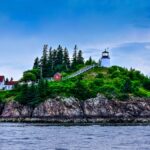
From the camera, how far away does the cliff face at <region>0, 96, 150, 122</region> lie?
13562cm

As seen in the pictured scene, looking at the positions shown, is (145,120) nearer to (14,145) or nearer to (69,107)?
(69,107)

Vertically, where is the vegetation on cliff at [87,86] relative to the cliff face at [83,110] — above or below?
above

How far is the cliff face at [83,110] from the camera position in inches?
5340

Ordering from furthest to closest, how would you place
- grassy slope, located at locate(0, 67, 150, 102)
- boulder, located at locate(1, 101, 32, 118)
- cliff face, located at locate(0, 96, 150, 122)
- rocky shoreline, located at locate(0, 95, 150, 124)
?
grassy slope, located at locate(0, 67, 150, 102), boulder, located at locate(1, 101, 32, 118), cliff face, located at locate(0, 96, 150, 122), rocky shoreline, located at locate(0, 95, 150, 124)

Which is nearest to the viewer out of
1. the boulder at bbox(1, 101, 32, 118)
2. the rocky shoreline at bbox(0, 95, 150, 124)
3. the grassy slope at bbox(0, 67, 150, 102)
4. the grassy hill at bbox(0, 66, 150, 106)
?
the rocky shoreline at bbox(0, 95, 150, 124)

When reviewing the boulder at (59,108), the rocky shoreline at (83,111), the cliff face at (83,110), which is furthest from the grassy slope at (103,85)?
the boulder at (59,108)

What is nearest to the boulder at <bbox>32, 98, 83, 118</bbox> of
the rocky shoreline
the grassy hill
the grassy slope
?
the rocky shoreline

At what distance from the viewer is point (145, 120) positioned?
5251 inches

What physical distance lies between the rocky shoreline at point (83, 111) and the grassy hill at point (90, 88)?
266cm

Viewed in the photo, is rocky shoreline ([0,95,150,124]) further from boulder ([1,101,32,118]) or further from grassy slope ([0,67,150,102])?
grassy slope ([0,67,150,102])

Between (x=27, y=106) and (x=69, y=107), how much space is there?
43.0ft

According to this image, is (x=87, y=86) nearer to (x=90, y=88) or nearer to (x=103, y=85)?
(x=90, y=88)

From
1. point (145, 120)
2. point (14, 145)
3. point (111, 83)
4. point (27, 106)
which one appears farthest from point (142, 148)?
point (111, 83)

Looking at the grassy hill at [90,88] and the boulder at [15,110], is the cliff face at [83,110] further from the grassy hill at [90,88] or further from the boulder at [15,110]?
the grassy hill at [90,88]
